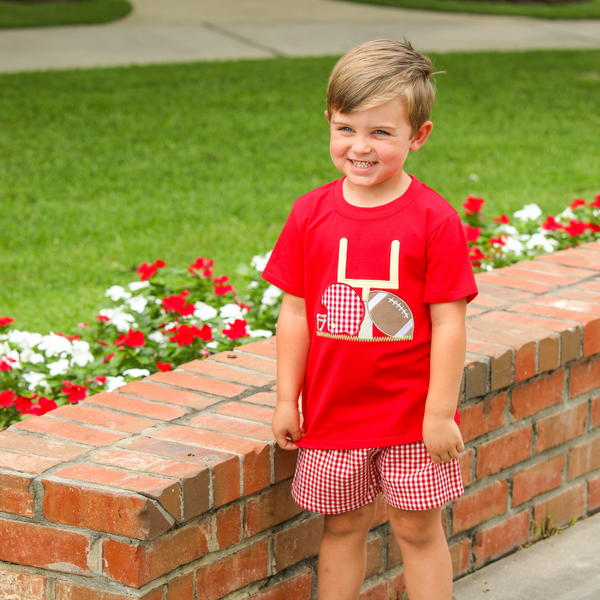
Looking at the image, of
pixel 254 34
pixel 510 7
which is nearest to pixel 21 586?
pixel 254 34

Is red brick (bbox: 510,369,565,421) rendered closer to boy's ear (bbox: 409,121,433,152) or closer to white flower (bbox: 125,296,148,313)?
boy's ear (bbox: 409,121,433,152)

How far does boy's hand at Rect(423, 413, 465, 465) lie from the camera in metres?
1.73

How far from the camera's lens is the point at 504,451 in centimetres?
240

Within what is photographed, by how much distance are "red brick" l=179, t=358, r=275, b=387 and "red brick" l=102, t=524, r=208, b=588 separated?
579mm

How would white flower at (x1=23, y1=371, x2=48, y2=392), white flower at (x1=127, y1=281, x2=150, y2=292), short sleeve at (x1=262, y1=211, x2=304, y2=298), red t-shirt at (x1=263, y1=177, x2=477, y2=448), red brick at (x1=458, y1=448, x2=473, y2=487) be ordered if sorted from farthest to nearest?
white flower at (x1=127, y1=281, x2=150, y2=292)
white flower at (x1=23, y1=371, x2=48, y2=392)
red brick at (x1=458, y1=448, x2=473, y2=487)
short sleeve at (x1=262, y1=211, x2=304, y2=298)
red t-shirt at (x1=263, y1=177, x2=477, y2=448)

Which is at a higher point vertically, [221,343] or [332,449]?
[332,449]

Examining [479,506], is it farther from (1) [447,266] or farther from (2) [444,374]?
(1) [447,266]

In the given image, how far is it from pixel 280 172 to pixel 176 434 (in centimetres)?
468

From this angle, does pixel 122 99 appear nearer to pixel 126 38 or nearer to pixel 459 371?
pixel 126 38

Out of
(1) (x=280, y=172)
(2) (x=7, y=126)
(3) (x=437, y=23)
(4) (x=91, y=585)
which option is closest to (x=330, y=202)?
(4) (x=91, y=585)

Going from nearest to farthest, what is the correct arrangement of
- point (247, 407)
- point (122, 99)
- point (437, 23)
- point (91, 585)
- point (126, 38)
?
1. point (91, 585)
2. point (247, 407)
3. point (122, 99)
4. point (126, 38)
5. point (437, 23)

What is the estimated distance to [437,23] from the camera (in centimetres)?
1405

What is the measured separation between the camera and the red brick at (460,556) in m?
2.38

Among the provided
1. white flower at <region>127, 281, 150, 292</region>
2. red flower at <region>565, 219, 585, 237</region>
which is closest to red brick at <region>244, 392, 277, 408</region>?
white flower at <region>127, 281, 150, 292</region>
